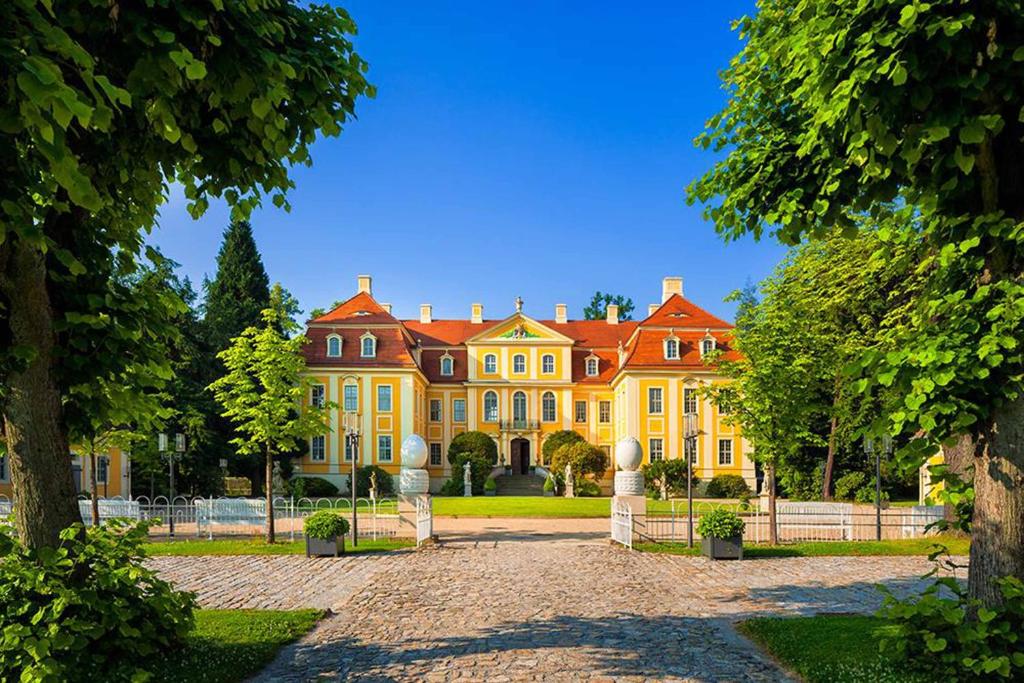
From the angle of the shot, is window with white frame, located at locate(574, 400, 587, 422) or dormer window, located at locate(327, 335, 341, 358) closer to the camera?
dormer window, located at locate(327, 335, 341, 358)

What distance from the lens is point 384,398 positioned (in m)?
42.0

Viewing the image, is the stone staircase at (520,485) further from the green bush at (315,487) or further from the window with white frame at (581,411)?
the green bush at (315,487)

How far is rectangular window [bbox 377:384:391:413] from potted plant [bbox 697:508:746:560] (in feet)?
97.8

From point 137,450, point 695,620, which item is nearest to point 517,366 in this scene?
point 137,450

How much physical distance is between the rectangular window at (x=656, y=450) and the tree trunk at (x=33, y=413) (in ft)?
124

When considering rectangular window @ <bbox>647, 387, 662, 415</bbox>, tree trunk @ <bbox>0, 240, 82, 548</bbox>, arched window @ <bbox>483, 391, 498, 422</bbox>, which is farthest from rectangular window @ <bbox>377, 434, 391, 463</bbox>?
tree trunk @ <bbox>0, 240, 82, 548</bbox>

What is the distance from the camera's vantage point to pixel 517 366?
152 feet

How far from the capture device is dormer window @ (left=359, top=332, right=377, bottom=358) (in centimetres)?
4225

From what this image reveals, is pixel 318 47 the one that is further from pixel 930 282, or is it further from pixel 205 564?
pixel 205 564

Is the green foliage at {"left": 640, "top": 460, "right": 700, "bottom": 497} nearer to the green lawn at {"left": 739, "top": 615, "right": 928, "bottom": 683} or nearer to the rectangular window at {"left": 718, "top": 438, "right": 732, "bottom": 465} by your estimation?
the rectangular window at {"left": 718, "top": 438, "right": 732, "bottom": 465}

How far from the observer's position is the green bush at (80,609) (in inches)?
188

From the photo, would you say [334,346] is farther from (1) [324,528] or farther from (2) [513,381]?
(1) [324,528]

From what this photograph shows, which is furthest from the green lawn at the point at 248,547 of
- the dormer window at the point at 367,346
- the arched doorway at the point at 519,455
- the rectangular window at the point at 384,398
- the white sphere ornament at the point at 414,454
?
the arched doorway at the point at 519,455

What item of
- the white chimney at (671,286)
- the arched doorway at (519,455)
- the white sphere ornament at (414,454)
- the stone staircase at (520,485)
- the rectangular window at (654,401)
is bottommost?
the stone staircase at (520,485)
